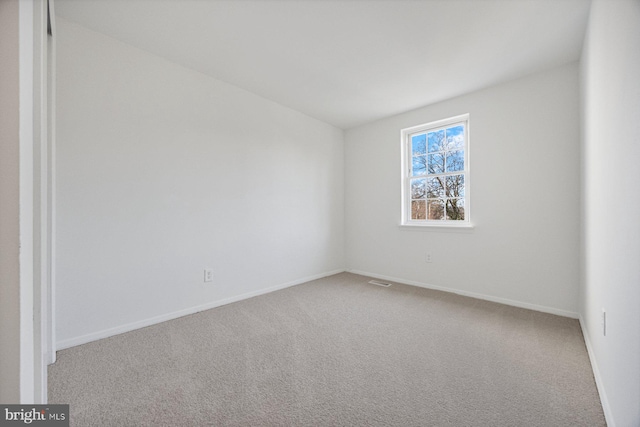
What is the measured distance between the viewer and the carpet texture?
52.7 inches

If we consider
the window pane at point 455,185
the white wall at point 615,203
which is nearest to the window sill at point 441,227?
the window pane at point 455,185

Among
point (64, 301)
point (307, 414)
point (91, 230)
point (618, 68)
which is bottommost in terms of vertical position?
point (307, 414)

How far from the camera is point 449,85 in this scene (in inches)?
118

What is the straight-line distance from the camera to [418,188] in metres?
3.80

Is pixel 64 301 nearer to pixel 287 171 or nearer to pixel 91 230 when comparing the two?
pixel 91 230

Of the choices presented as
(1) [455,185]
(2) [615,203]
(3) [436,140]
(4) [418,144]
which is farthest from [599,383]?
(4) [418,144]

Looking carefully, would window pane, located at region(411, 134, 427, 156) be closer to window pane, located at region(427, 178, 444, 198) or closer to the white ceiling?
window pane, located at region(427, 178, 444, 198)

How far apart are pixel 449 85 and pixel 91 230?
3735 millimetres

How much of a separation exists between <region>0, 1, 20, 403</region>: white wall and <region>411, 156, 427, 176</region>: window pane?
3806 millimetres

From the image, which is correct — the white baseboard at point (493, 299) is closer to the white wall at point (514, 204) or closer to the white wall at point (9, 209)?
the white wall at point (514, 204)

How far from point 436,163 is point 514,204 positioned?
1074 millimetres

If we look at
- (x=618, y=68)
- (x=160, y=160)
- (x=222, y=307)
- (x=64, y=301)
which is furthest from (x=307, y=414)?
(x=160, y=160)

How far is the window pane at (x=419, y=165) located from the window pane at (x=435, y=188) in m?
0.16

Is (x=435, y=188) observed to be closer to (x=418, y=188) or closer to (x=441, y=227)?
(x=418, y=188)
